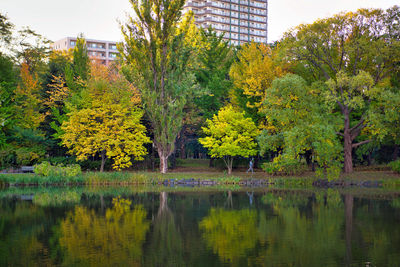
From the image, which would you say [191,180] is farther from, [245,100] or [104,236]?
[104,236]

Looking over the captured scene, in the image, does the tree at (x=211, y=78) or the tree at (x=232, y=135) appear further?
the tree at (x=211, y=78)

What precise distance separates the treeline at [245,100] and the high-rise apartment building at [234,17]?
10442 cm

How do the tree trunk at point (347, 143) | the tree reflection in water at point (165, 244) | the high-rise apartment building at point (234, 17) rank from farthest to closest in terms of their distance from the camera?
1. the high-rise apartment building at point (234, 17)
2. the tree trunk at point (347, 143)
3. the tree reflection in water at point (165, 244)

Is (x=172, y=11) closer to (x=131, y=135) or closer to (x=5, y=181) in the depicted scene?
(x=131, y=135)

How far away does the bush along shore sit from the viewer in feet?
126

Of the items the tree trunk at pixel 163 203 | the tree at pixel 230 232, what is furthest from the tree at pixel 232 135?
the tree at pixel 230 232

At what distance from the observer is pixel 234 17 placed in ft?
516

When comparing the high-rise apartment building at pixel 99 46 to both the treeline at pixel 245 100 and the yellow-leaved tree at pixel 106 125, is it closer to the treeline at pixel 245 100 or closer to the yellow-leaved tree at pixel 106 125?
the treeline at pixel 245 100

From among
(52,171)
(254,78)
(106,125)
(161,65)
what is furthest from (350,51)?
(52,171)

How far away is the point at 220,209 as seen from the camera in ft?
75.8

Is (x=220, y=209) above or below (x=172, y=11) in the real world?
below

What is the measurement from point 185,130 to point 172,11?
16793mm

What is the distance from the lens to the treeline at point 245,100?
130 ft

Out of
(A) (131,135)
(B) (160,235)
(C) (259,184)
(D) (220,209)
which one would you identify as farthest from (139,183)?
(B) (160,235)
